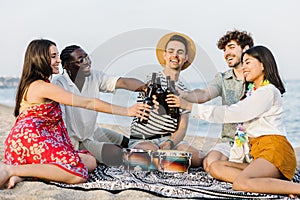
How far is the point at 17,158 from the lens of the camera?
3344 millimetres

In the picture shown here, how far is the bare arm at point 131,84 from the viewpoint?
12.9 ft

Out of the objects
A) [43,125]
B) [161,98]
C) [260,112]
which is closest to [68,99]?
[43,125]

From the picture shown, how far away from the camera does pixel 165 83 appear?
3.85m

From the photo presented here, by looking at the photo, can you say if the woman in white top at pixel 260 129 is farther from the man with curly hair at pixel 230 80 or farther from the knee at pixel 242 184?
the man with curly hair at pixel 230 80

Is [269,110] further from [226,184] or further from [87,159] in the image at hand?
[87,159]

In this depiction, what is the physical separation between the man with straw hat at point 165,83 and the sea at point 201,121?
5.2 inches

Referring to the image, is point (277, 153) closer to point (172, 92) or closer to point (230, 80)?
point (172, 92)

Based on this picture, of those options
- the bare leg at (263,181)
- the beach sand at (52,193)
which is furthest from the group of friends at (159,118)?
the beach sand at (52,193)

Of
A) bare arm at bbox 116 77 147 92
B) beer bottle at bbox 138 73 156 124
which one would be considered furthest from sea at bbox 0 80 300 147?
beer bottle at bbox 138 73 156 124

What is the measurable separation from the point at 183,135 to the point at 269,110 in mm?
937

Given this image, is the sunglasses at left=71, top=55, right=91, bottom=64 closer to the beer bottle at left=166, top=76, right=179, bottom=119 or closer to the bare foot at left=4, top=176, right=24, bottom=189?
the beer bottle at left=166, top=76, right=179, bottom=119

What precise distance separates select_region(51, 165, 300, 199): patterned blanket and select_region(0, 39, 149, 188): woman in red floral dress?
0.13m

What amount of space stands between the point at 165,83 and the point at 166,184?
94 cm

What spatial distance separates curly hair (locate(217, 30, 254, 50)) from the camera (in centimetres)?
417
